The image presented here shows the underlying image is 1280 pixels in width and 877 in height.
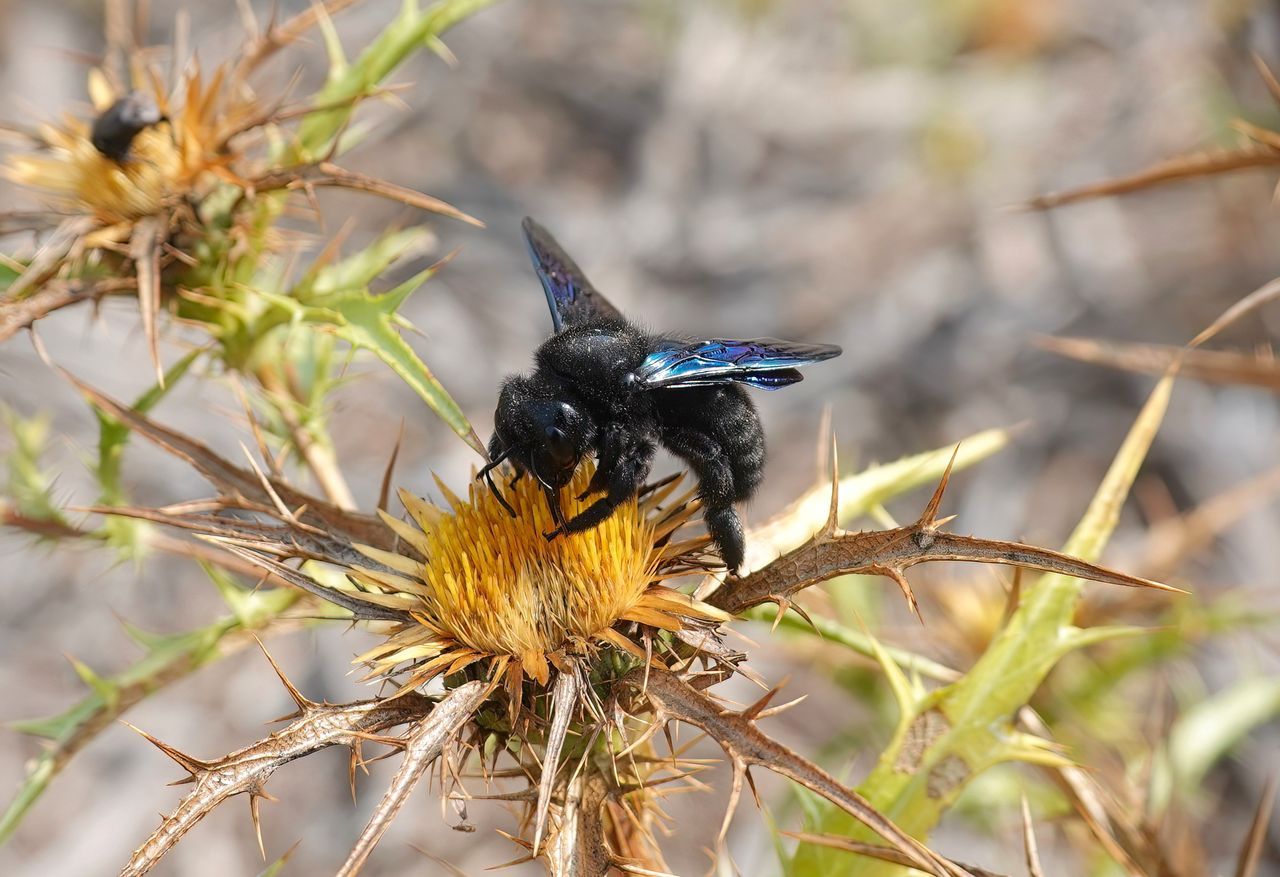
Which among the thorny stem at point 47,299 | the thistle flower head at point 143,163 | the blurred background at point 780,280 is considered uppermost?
the thistle flower head at point 143,163

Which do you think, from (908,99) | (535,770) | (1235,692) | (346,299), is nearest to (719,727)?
(535,770)

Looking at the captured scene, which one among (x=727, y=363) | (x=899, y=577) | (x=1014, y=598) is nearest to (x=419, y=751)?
(x=899, y=577)

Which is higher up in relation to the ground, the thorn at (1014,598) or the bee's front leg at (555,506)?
the bee's front leg at (555,506)

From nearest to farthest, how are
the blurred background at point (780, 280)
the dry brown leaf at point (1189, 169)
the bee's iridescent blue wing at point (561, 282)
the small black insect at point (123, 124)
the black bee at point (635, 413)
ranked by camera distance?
the black bee at point (635, 413)
the dry brown leaf at point (1189, 169)
the small black insect at point (123, 124)
the bee's iridescent blue wing at point (561, 282)
the blurred background at point (780, 280)

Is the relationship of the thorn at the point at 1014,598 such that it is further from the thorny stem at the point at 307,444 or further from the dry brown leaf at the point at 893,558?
the thorny stem at the point at 307,444

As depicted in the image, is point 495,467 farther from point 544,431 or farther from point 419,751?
point 419,751

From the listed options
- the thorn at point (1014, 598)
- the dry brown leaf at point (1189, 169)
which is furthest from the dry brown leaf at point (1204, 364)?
the thorn at point (1014, 598)

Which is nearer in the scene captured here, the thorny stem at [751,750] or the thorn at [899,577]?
the thorny stem at [751,750]
